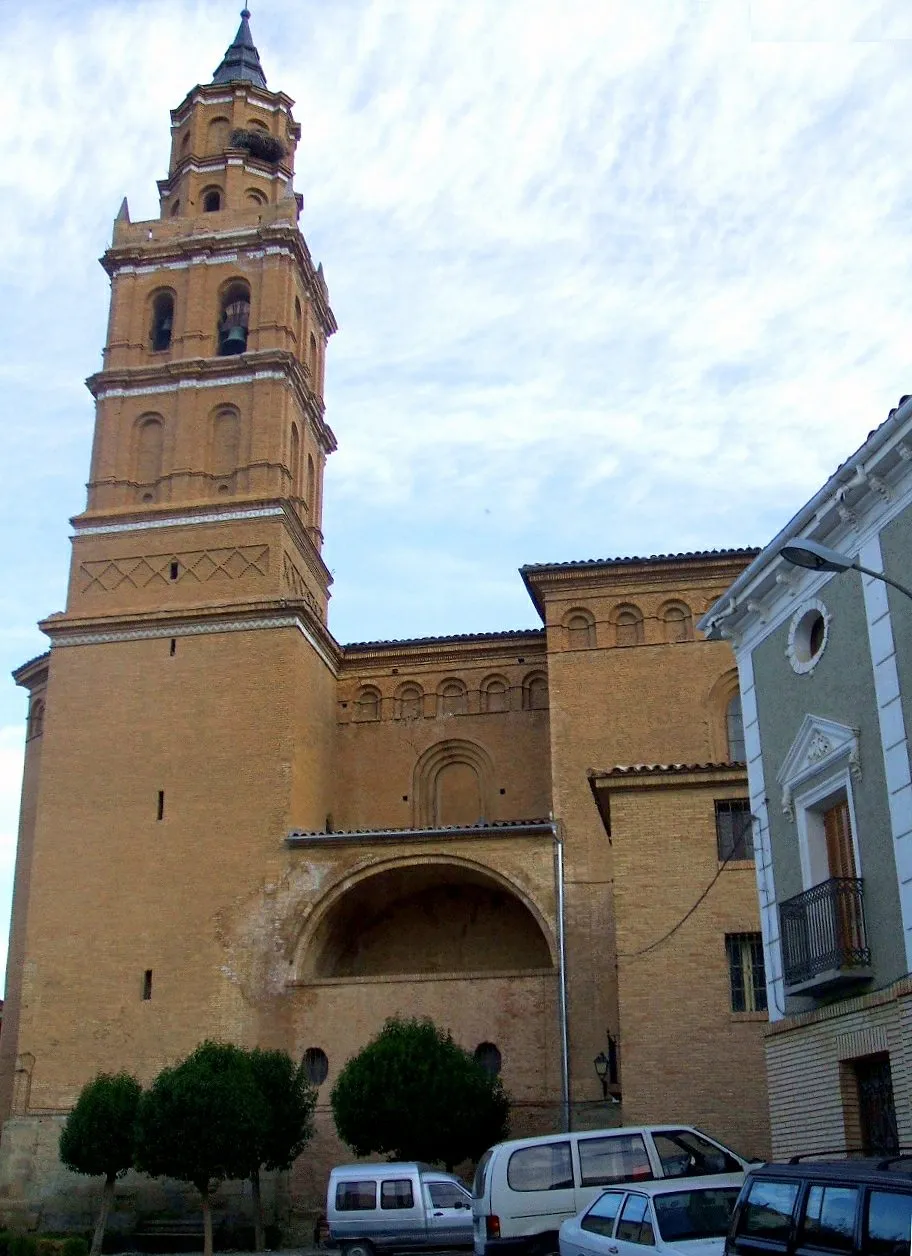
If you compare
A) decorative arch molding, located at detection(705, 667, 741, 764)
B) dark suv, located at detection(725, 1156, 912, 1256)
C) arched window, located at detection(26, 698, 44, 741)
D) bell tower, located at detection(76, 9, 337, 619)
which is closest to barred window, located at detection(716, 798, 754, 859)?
decorative arch molding, located at detection(705, 667, 741, 764)

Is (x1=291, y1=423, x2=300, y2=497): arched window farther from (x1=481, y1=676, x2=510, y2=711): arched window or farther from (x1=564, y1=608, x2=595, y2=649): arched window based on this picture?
(x1=564, y1=608, x2=595, y2=649): arched window

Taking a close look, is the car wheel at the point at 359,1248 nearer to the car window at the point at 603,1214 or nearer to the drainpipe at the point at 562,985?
the drainpipe at the point at 562,985

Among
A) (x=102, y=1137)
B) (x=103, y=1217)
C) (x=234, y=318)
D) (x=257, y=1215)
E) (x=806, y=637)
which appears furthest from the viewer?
(x=234, y=318)

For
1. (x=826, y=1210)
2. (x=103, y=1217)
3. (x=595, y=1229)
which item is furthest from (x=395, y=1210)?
(x=826, y=1210)

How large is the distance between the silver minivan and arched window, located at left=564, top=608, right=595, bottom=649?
13.7 metres

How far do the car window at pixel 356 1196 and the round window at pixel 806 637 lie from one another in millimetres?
8997

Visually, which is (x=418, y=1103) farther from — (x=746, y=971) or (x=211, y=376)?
(x=211, y=376)

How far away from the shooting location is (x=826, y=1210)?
24.2ft

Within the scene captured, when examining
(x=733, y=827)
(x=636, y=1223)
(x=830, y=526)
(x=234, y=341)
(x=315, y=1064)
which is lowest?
(x=636, y=1223)

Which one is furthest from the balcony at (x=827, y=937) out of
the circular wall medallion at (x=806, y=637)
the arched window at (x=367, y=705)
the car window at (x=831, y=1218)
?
the arched window at (x=367, y=705)

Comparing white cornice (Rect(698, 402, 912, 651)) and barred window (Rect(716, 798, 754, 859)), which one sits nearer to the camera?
white cornice (Rect(698, 402, 912, 651))

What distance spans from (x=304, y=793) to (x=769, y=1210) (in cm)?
2157

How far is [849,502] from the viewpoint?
1302cm

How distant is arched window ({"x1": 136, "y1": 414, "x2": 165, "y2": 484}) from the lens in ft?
106
